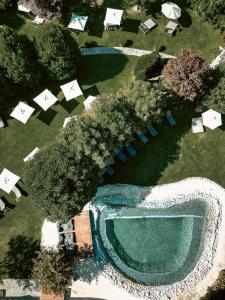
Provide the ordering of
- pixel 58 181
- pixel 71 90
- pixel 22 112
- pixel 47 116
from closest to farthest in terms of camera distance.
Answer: pixel 58 181 → pixel 71 90 → pixel 22 112 → pixel 47 116

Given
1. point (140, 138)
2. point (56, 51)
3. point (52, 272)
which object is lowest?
point (52, 272)

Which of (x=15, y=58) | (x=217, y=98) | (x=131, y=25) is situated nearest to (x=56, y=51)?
(x=15, y=58)

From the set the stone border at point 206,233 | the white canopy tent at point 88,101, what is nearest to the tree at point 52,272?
the stone border at point 206,233

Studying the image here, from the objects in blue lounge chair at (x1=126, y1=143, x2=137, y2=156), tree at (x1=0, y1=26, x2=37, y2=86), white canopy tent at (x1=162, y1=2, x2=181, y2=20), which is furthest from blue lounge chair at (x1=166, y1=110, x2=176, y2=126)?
tree at (x1=0, y1=26, x2=37, y2=86)

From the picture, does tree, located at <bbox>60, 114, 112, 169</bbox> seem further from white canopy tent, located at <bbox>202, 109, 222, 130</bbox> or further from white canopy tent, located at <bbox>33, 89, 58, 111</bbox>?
white canopy tent, located at <bbox>202, 109, 222, 130</bbox>

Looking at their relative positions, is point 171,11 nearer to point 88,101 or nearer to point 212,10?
point 212,10

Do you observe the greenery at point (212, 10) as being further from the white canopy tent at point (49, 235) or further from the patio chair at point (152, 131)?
the white canopy tent at point (49, 235)
